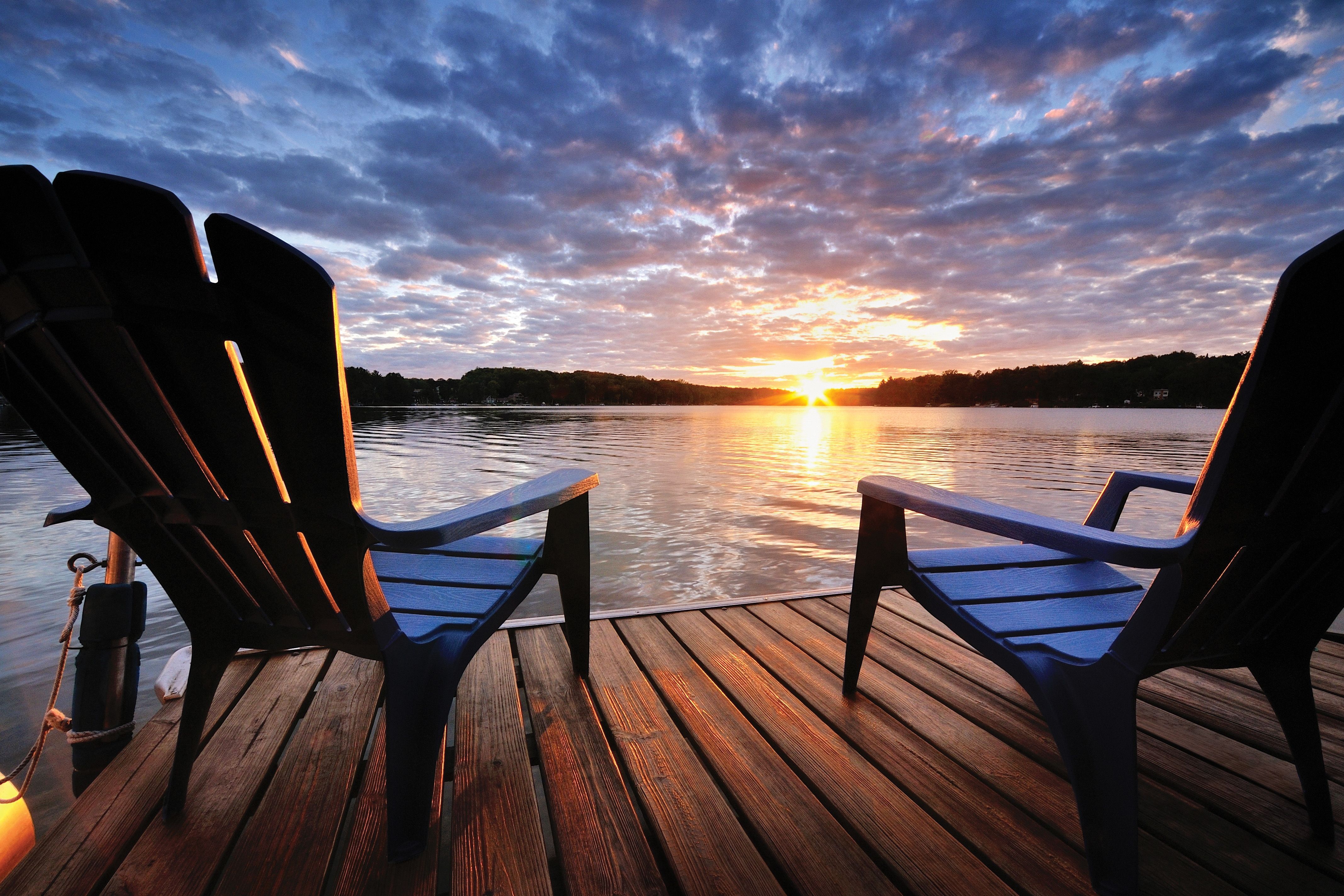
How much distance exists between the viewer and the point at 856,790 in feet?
4.22

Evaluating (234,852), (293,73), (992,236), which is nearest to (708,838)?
(234,852)

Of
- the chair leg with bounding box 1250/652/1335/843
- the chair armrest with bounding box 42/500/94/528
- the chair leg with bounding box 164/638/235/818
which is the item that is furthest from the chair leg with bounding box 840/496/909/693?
the chair armrest with bounding box 42/500/94/528

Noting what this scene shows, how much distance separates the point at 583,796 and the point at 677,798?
237 millimetres

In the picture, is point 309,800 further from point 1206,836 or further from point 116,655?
point 1206,836

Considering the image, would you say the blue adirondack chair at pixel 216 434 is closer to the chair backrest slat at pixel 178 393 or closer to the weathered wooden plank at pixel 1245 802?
the chair backrest slat at pixel 178 393

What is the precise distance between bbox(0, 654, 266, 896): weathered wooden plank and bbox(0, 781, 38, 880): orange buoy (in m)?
0.02

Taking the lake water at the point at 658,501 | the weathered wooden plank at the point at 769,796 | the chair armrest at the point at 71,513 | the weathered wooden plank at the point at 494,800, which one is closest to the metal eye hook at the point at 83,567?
the chair armrest at the point at 71,513

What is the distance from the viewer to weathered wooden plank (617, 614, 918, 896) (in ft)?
3.40

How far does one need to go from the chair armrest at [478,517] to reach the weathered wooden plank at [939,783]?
3.56 ft

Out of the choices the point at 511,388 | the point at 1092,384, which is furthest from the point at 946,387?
the point at 511,388

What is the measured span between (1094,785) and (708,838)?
814 mm

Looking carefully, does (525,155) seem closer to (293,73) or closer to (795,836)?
(293,73)

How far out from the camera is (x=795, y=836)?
1.14 metres

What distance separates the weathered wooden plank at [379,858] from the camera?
3.29ft
